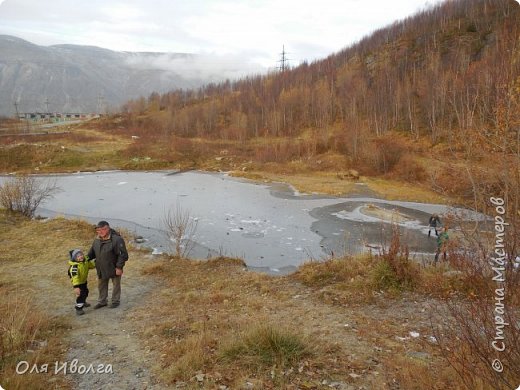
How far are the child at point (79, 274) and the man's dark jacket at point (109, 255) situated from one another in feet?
0.84

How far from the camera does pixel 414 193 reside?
28.1 metres

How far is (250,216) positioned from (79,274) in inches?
544

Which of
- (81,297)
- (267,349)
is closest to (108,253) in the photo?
(81,297)

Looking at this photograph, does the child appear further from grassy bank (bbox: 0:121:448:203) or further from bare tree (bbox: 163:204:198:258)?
grassy bank (bbox: 0:121:448:203)

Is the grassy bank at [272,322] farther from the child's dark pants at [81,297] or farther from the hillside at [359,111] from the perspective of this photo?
the hillside at [359,111]

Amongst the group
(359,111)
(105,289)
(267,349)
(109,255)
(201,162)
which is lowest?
(105,289)

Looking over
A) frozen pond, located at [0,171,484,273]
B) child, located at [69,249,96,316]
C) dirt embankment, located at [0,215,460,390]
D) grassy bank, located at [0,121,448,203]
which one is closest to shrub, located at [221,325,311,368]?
dirt embankment, located at [0,215,460,390]

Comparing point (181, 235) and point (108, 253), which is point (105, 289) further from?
point (181, 235)

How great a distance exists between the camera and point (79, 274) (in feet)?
23.8

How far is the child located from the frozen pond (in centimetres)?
630

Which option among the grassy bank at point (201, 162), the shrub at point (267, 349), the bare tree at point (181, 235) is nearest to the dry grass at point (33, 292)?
the shrub at point (267, 349)

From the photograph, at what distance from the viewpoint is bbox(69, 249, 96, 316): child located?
23.7 ft

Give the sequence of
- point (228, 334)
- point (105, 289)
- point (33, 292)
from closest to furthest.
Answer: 1. point (228, 334)
2. point (105, 289)
3. point (33, 292)

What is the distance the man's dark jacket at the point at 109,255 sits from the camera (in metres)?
7.31
